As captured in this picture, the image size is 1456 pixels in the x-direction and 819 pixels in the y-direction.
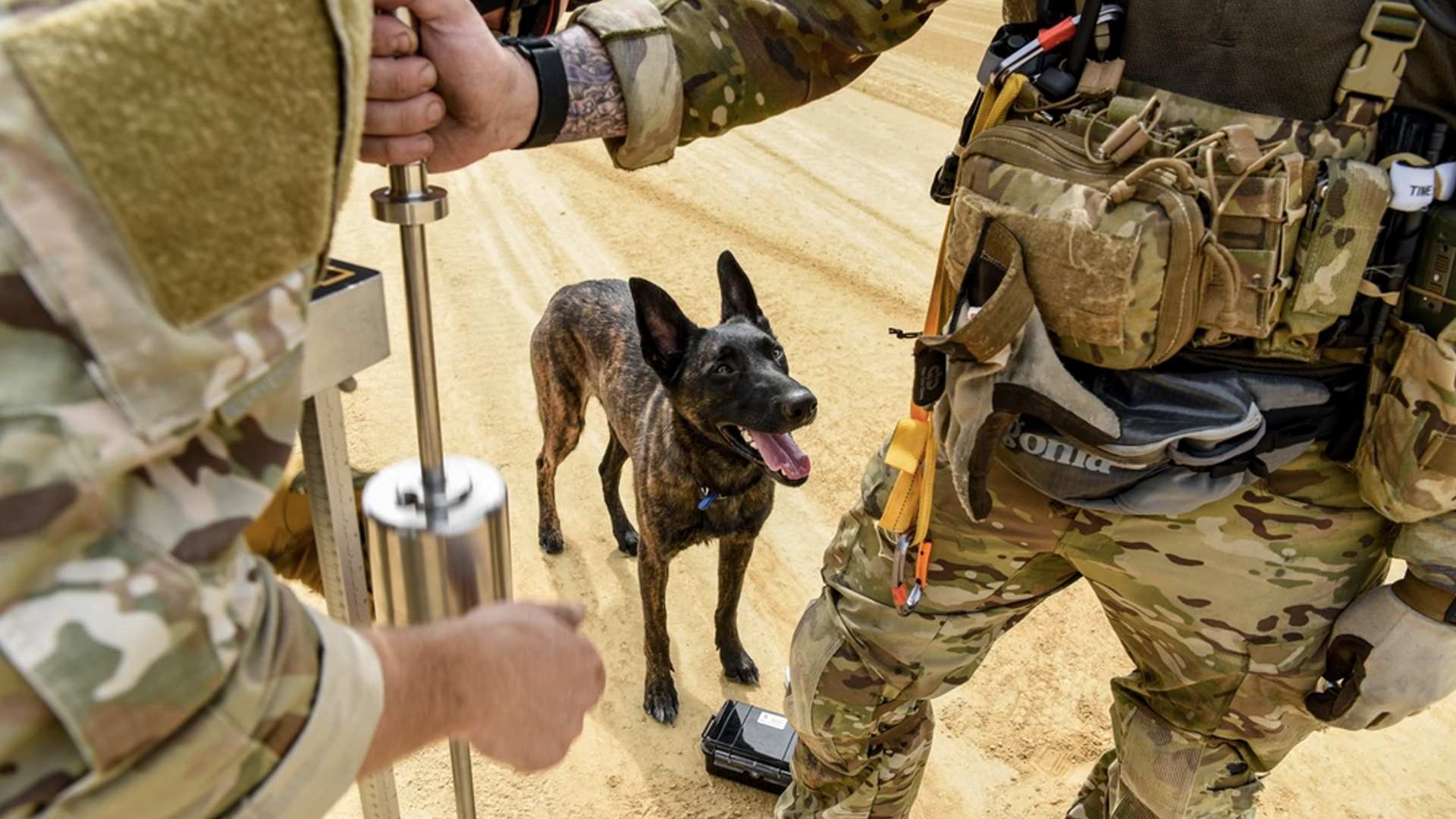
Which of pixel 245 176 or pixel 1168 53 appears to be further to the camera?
pixel 1168 53

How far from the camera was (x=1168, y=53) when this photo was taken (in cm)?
175

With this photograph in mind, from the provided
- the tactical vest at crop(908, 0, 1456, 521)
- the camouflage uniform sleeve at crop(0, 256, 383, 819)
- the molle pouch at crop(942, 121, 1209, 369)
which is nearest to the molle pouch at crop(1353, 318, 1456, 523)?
the tactical vest at crop(908, 0, 1456, 521)

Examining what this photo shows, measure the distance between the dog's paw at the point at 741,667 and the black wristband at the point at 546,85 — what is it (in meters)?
2.20

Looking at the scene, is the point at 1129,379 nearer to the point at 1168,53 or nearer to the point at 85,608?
the point at 1168,53

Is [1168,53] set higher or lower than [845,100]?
higher

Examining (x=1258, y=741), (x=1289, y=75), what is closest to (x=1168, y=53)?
(x=1289, y=75)

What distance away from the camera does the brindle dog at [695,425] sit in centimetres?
306

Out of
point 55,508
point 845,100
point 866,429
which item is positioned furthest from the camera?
point 845,100

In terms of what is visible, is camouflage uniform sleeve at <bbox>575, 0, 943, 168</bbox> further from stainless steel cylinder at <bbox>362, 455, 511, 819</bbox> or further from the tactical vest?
stainless steel cylinder at <bbox>362, 455, 511, 819</bbox>

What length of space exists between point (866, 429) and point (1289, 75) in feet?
10.1

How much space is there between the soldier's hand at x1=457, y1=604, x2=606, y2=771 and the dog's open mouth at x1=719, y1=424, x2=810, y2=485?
200 centimetres

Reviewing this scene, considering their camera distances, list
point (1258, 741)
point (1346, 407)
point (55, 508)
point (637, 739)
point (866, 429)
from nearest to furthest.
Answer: point (55, 508) < point (1346, 407) < point (1258, 741) < point (637, 739) < point (866, 429)

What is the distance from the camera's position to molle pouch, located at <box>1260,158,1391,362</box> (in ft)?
5.23

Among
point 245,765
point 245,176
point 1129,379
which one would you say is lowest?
point 1129,379
